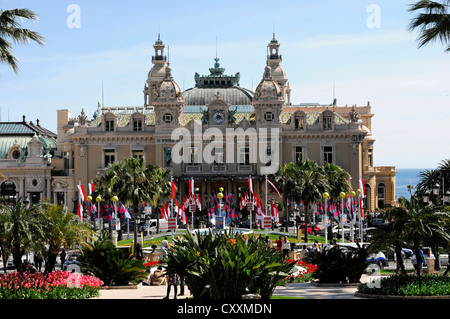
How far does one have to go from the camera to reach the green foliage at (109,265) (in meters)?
38.2

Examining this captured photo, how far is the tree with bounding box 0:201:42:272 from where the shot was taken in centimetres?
3303

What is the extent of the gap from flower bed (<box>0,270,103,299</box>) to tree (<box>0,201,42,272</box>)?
1171 millimetres

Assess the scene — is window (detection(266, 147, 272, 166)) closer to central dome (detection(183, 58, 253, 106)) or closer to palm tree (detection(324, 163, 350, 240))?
central dome (detection(183, 58, 253, 106))

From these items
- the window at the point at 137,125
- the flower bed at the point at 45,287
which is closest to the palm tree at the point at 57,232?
the flower bed at the point at 45,287

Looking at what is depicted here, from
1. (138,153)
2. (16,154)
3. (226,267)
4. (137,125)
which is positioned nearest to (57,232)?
(226,267)

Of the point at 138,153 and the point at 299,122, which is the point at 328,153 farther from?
the point at 138,153

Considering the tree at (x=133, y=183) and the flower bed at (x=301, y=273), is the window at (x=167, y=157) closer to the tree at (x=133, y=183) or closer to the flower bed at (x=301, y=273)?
the tree at (x=133, y=183)

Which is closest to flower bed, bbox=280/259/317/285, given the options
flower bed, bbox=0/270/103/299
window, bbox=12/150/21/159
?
flower bed, bbox=0/270/103/299

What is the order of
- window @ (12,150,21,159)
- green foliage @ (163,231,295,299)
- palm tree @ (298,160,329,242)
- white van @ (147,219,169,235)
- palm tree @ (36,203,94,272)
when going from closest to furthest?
green foliage @ (163,231,295,299) → palm tree @ (36,203,94,272) → palm tree @ (298,160,329,242) → white van @ (147,219,169,235) → window @ (12,150,21,159)

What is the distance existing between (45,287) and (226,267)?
7.67 metres

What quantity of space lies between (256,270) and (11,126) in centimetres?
8556

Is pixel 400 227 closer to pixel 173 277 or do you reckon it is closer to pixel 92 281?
pixel 173 277
